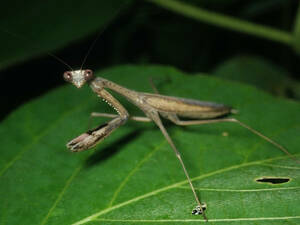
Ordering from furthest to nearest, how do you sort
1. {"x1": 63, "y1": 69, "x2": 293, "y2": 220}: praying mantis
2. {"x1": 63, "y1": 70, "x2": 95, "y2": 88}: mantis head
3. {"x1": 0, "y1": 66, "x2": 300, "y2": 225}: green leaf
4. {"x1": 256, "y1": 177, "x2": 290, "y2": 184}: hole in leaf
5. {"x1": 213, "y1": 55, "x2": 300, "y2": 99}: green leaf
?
{"x1": 213, "y1": 55, "x2": 300, "y2": 99}: green leaf, {"x1": 63, "y1": 69, "x2": 293, "y2": 220}: praying mantis, {"x1": 63, "y1": 70, "x2": 95, "y2": 88}: mantis head, {"x1": 256, "y1": 177, "x2": 290, "y2": 184}: hole in leaf, {"x1": 0, "y1": 66, "x2": 300, "y2": 225}: green leaf

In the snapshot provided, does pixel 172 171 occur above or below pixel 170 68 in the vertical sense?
below

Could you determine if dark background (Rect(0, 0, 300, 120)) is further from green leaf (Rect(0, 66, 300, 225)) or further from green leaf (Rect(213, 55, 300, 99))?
green leaf (Rect(0, 66, 300, 225))

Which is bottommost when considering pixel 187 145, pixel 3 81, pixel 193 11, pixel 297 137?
pixel 187 145

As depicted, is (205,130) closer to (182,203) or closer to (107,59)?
(182,203)

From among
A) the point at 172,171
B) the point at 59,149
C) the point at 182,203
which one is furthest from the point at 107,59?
the point at 182,203

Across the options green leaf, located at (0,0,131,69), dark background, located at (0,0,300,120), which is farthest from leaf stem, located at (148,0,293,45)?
dark background, located at (0,0,300,120)

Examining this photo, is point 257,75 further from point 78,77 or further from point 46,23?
point 46,23
